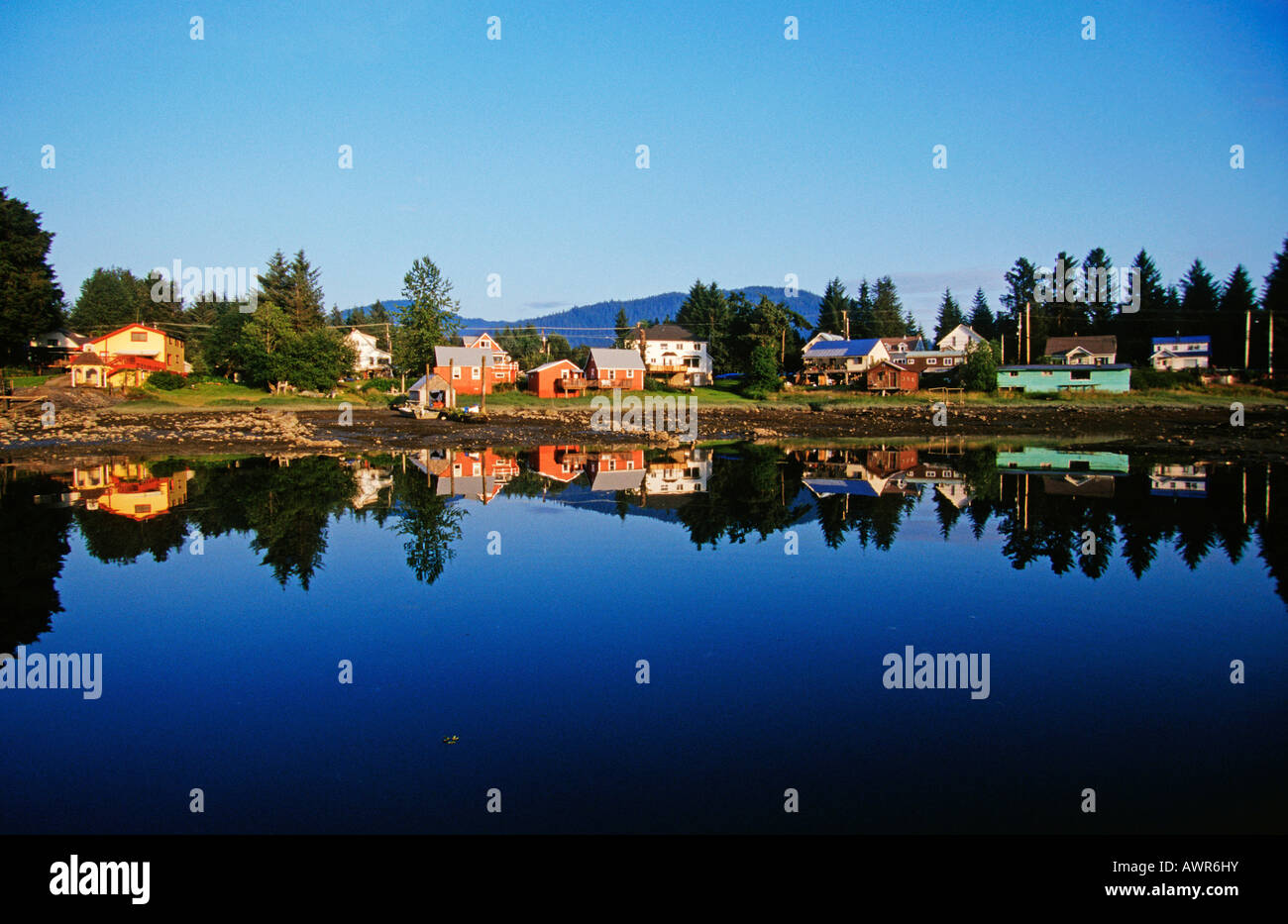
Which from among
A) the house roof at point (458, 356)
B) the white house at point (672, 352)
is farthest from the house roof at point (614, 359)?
the house roof at point (458, 356)

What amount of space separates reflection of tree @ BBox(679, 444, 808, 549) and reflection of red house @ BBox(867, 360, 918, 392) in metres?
47.0

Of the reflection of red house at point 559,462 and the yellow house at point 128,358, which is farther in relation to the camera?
the yellow house at point 128,358

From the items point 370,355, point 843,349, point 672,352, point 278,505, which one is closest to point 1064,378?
point 843,349

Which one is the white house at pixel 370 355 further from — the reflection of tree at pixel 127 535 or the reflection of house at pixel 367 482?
the reflection of tree at pixel 127 535

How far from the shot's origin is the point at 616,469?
30172mm

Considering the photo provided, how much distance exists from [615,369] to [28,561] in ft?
206

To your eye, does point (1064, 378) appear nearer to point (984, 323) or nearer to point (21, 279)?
point (984, 323)

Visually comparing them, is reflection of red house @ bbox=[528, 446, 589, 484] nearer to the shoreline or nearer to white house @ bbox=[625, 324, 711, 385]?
the shoreline

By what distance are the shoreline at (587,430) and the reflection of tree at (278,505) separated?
6517 mm

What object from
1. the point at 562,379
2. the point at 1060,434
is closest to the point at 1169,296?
the point at 1060,434

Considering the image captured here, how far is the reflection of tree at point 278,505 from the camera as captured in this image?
15.8 meters

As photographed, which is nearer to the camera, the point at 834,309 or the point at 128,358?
the point at 128,358
